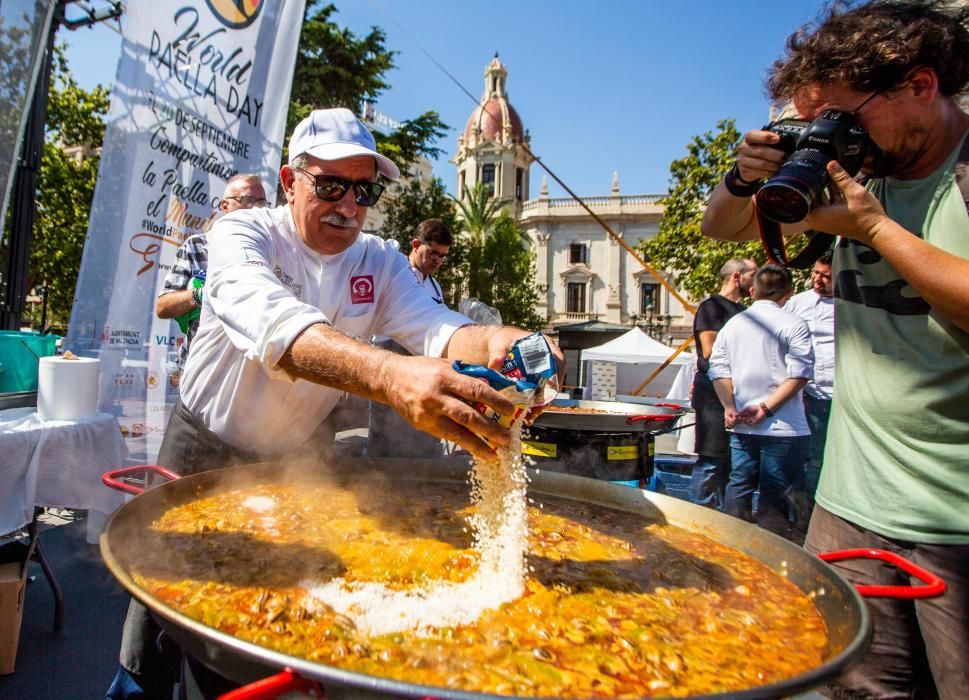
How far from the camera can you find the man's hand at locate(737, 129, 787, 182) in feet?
5.87

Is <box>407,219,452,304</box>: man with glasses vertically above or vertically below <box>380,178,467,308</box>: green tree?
below

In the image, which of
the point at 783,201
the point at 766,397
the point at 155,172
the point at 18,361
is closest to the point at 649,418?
the point at 783,201

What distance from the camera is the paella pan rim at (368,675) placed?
744 millimetres

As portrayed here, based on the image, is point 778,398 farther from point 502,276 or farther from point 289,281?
point 502,276

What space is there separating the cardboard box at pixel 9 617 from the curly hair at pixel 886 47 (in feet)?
12.7

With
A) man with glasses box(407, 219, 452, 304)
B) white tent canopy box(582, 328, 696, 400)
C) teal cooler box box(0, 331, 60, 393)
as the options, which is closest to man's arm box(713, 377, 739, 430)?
man with glasses box(407, 219, 452, 304)

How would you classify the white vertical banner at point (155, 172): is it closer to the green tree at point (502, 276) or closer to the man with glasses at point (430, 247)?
the man with glasses at point (430, 247)

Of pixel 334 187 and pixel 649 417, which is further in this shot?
pixel 649 417

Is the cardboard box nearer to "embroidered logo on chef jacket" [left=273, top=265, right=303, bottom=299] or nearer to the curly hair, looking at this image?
"embroidered logo on chef jacket" [left=273, top=265, right=303, bottom=299]

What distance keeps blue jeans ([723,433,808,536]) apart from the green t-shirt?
286 cm

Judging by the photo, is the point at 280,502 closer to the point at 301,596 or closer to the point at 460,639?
the point at 301,596

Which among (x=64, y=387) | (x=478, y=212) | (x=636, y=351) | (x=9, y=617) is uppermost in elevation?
(x=478, y=212)

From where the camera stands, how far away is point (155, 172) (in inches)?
184

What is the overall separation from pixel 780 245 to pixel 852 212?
1.02 feet
